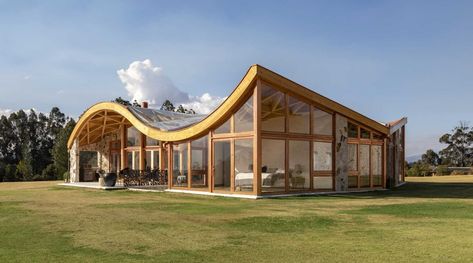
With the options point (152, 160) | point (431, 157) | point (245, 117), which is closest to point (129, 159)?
point (152, 160)

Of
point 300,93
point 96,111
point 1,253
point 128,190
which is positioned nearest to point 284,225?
point 1,253

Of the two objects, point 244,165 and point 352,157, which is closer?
point 244,165

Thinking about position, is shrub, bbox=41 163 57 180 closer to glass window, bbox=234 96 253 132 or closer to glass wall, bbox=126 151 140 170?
glass wall, bbox=126 151 140 170

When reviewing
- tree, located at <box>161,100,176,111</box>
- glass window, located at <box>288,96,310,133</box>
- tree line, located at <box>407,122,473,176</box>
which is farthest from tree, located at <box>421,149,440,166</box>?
glass window, located at <box>288,96,310,133</box>

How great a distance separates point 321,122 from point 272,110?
259cm

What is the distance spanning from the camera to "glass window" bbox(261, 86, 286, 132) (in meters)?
15.8

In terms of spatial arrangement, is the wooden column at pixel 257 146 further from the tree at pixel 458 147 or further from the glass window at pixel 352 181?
the tree at pixel 458 147

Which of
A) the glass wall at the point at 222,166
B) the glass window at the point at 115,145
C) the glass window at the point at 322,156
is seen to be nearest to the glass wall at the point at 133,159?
the glass window at the point at 115,145

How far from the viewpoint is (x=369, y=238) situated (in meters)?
7.40

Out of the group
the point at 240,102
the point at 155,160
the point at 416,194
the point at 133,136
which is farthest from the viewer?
the point at 133,136

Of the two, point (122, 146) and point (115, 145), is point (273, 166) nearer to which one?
point (122, 146)

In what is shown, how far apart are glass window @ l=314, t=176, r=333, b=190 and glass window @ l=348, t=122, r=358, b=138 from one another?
2127mm

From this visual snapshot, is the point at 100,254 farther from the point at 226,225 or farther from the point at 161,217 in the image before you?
the point at 161,217

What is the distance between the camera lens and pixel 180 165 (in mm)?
19062
